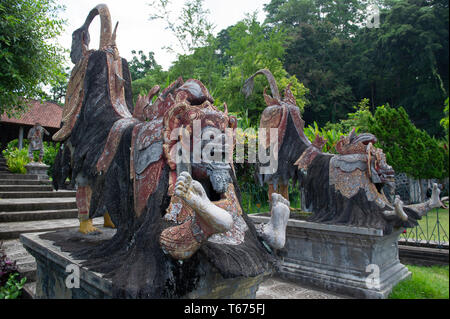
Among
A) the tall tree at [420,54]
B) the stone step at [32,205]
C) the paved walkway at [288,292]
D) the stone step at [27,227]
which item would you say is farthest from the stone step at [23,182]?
the tall tree at [420,54]

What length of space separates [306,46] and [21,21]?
2250 centimetres

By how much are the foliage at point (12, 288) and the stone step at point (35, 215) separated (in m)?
3.27

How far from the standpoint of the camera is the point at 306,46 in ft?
79.6

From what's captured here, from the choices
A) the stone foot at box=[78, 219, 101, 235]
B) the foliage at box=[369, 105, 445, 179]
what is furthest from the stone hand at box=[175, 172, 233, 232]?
the foliage at box=[369, 105, 445, 179]

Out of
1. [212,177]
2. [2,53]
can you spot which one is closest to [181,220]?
[212,177]

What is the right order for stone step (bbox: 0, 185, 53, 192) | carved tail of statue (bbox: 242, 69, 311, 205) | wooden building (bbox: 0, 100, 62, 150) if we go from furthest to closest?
wooden building (bbox: 0, 100, 62, 150) → stone step (bbox: 0, 185, 53, 192) → carved tail of statue (bbox: 242, 69, 311, 205)

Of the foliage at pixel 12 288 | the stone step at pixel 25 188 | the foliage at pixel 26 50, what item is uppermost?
the foliage at pixel 26 50

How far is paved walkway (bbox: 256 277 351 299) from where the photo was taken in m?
3.98

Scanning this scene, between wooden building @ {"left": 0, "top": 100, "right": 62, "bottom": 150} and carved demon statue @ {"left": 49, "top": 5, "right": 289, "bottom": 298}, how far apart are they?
15403 mm

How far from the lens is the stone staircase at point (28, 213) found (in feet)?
14.4

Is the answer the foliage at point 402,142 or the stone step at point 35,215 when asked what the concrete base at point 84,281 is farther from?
the foliage at point 402,142

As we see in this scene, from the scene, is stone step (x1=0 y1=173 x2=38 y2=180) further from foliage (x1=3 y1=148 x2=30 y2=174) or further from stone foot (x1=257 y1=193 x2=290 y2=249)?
stone foot (x1=257 y1=193 x2=290 y2=249)

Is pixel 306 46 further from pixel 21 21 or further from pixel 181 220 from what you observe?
pixel 181 220

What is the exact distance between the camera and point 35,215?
6.64 metres
